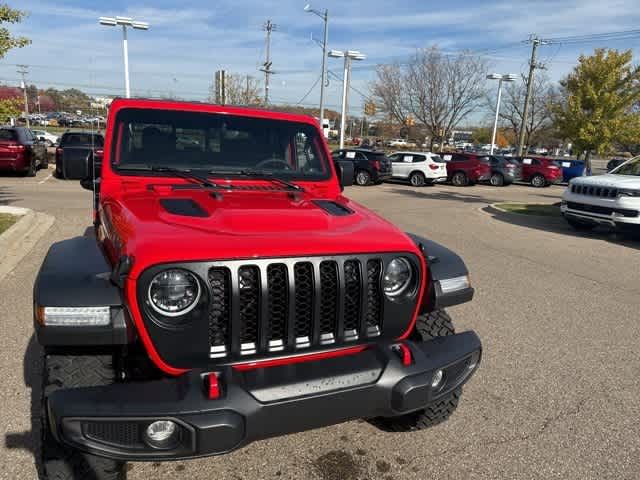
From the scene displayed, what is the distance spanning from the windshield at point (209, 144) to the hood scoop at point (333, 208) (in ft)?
1.98

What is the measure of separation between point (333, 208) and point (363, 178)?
1746 centimetres

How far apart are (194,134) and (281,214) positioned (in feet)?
4.06

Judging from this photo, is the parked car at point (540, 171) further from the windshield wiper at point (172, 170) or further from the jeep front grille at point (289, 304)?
the jeep front grille at point (289, 304)

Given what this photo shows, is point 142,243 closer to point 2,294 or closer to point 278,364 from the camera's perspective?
point 278,364

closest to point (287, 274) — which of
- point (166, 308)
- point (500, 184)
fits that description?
point (166, 308)

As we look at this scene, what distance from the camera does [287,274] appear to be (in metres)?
2.07

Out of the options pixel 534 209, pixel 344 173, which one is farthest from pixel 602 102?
A: pixel 344 173

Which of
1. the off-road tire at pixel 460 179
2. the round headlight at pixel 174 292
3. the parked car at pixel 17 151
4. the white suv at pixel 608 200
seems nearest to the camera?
the round headlight at pixel 174 292

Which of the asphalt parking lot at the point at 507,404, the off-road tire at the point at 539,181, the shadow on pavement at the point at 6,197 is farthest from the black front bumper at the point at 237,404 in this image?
the off-road tire at the point at 539,181

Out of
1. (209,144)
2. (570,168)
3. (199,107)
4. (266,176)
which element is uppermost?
(199,107)

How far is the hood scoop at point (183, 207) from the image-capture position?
2486mm

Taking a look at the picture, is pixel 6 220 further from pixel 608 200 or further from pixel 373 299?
pixel 608 200

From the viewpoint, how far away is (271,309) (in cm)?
210

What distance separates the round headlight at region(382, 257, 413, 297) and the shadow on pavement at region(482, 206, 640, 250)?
27.5 feet
